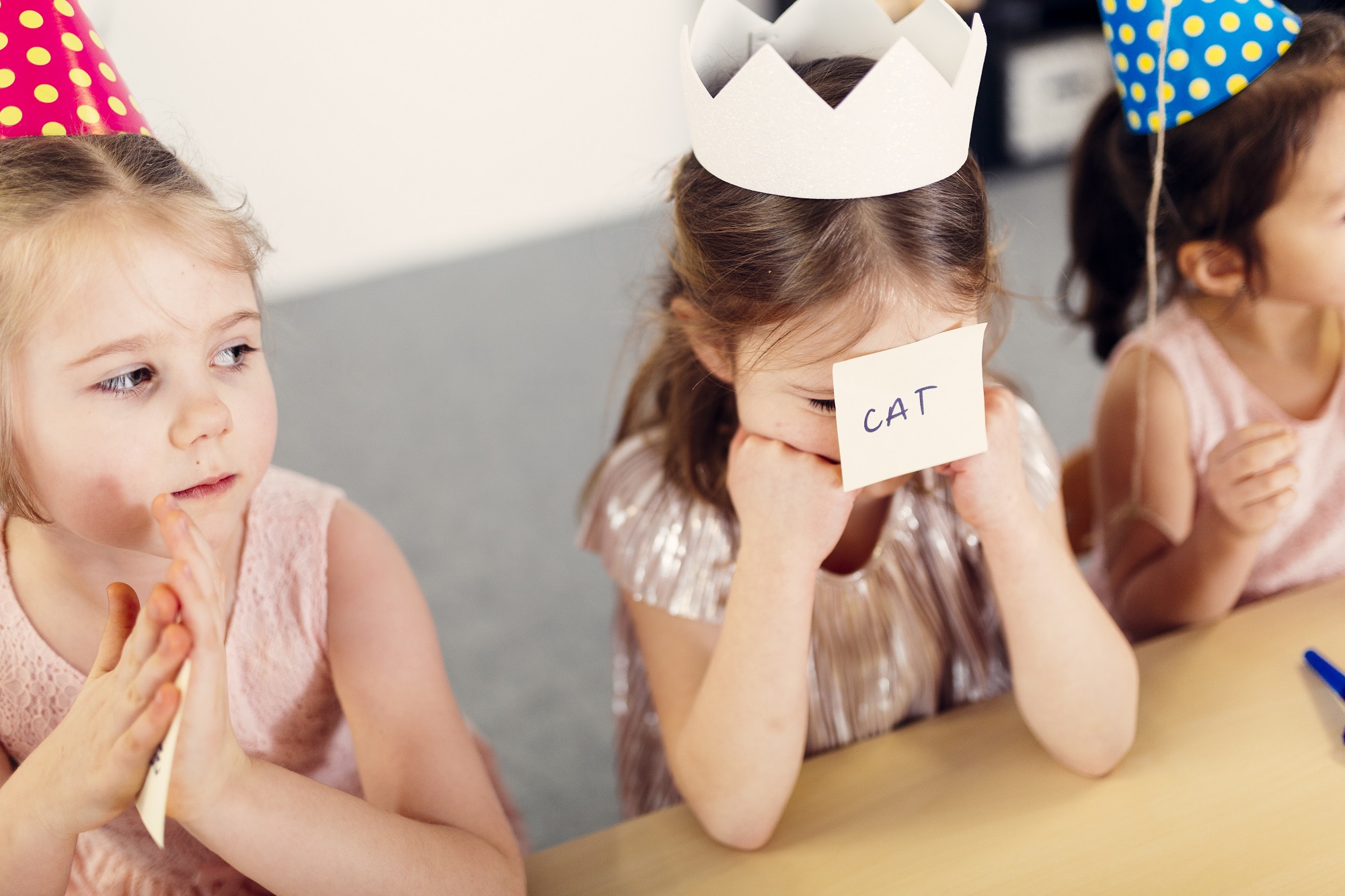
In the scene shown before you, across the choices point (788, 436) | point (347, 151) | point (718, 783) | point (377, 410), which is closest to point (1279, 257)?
point (788, 436)

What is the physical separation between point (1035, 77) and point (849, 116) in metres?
3.39

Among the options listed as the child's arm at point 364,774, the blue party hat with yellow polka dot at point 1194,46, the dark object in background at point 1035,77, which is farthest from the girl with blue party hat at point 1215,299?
the dark object in background at point 1035,77

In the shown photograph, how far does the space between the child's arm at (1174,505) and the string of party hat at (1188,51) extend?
0.21 m

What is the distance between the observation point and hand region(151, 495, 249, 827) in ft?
1.92

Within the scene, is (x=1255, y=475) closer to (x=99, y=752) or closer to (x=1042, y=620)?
(x=1042, y=620)

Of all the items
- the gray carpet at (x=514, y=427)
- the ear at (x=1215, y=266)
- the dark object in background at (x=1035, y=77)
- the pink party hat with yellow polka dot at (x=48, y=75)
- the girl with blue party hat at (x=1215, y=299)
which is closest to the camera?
the pink party hat with yellow polka dot at (x=48, y=75)

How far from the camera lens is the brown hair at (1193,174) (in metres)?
0.93

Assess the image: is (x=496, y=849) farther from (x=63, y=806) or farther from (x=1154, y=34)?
(x=1154, y=34)

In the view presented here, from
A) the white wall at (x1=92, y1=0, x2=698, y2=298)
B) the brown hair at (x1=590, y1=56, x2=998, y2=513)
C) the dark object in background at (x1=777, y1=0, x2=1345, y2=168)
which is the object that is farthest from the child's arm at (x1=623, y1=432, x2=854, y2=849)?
the dark object in background at (x1=777, y1=0, x2=1345, y2=168)

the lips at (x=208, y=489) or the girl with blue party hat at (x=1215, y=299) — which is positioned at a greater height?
the lips at (x=208, y=489)

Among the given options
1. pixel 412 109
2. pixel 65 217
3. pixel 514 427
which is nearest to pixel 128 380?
pixel 65 217

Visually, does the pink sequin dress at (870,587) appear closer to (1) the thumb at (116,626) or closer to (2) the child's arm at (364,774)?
(2) the child's arm at (364,774)

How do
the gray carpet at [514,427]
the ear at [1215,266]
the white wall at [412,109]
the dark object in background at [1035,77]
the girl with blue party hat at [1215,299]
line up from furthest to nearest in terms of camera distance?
1. the dark object in background at [1035,77]
2. the white wall at [412,109]
3. the gray carpet at [514,427]
4. the ear at [1215,266]
5. the girl with blue party hat at [1215,299]

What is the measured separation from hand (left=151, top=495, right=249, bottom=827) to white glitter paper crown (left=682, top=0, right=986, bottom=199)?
1.39 feet
